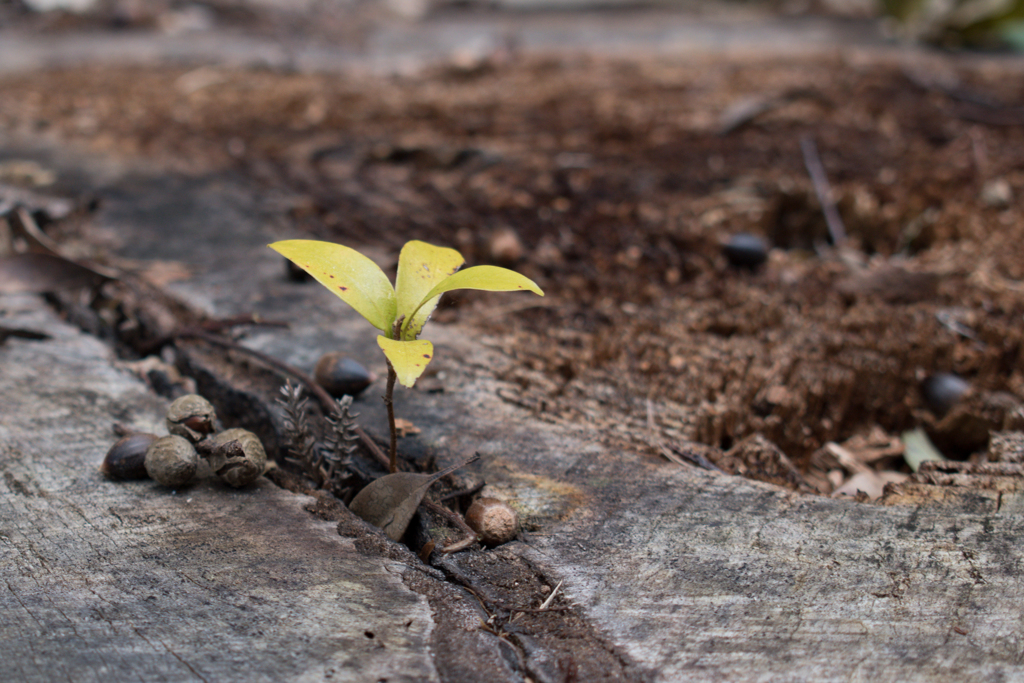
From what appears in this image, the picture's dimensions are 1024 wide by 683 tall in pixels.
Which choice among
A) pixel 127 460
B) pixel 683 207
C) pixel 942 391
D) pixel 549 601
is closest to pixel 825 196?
pixel 683 207

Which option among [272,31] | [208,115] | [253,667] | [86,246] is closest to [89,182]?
[86,246]

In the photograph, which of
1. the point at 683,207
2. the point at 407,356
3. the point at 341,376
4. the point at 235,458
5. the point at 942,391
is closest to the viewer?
the point at 407,356

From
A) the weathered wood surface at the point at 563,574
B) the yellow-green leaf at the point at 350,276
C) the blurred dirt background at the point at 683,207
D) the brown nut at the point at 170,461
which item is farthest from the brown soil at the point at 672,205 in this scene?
the brown nut at the point at 170,461

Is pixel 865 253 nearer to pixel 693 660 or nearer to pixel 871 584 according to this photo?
pixel 871 584

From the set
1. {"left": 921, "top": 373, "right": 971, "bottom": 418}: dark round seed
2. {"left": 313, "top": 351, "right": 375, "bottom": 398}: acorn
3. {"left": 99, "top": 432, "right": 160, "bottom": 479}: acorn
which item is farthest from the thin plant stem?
{"left": 921, "top": 373, "right": 971, "bottom": 418}: dark round seed

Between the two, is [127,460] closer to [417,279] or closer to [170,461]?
[170,461]

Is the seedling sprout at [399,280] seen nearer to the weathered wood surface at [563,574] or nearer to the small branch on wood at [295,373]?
the small branch on wood at [295,373]
